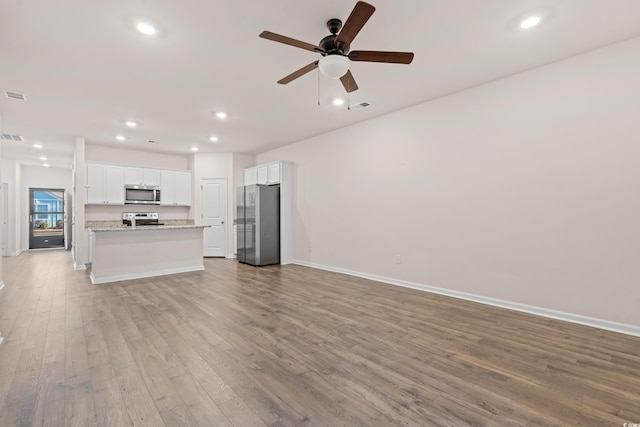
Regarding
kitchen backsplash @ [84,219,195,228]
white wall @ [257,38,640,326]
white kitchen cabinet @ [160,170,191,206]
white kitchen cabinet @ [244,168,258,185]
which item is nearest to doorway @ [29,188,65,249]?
kitchen backsplash @ [84,219,195,228]

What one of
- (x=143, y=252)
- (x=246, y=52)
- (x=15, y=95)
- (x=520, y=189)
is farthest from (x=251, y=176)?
(x=520, y=189)

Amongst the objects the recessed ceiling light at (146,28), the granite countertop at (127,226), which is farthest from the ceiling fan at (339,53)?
the granite countertop at (127,226)

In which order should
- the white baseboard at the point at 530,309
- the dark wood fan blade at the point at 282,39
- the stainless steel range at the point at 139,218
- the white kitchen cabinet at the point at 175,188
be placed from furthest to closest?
the white kitchen cabinet at the point at 175,188 < the stainless steel range at the point at 139,218 < the white baseboard at the point at 530,309 < the dark wood fan blade at the point at 282,39

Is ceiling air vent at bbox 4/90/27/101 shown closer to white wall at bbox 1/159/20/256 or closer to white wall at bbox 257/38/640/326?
white wall at bbox 257/38/640/326

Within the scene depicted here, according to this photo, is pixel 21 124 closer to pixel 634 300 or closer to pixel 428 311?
pixel 428 311

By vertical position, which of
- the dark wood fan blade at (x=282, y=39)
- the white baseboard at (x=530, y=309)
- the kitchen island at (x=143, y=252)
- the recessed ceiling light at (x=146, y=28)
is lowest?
the white baseboard at (x=530, y=309)

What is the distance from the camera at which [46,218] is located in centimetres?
1019

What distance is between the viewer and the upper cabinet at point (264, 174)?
674 cm

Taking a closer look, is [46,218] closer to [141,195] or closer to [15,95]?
[141,195]

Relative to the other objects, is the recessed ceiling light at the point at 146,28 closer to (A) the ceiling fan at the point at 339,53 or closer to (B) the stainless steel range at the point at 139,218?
(A) the ceiling fan at the point at 339,53

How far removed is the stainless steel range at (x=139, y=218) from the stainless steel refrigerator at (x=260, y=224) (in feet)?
7.86

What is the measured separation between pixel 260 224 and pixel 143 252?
7.50 feet

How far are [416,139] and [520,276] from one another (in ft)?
7.77

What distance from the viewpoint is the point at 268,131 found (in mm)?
5910
